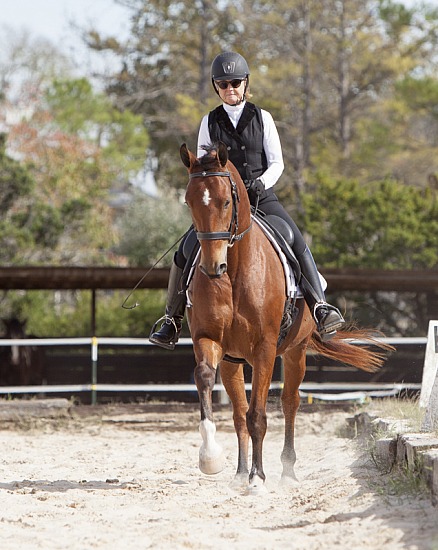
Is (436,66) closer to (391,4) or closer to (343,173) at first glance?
(391,4)

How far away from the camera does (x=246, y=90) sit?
741 centimetres

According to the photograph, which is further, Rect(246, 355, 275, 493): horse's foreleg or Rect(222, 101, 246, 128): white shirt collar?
Rect(222, 101, 246, 128): white shirt collar

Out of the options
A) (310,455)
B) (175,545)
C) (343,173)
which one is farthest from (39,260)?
(175,545)

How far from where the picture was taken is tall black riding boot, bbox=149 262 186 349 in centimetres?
757

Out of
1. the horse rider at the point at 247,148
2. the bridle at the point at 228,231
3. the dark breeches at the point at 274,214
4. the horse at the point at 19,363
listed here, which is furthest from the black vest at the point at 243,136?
the horse at the point at 19,363

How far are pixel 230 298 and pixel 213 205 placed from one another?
72 centimetres

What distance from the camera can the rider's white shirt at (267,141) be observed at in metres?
7.32

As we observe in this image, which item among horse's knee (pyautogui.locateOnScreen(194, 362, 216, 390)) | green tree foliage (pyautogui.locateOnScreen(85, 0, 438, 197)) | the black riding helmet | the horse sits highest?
green tree foliage (pyautogui.locateOnScreen(85, 0, 438, 197))

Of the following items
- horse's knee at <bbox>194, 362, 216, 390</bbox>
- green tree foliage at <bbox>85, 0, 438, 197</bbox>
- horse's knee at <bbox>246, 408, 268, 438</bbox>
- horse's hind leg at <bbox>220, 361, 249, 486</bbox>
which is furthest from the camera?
green tree foliage at <bbox>85, 0, 438, 197</bbox>

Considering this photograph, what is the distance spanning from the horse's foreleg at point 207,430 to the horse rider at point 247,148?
0.95 meters

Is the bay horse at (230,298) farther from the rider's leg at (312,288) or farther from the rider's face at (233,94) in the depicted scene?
the rider's face at (233,94)

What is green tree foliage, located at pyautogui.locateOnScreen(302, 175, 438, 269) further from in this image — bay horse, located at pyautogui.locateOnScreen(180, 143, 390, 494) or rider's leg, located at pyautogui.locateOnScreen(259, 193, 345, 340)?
bay horse, located at pyautogui.locateOnScreen(180, 143, 390, 494)

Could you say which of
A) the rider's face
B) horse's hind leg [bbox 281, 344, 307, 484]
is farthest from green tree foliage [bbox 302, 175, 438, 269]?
the rider's face

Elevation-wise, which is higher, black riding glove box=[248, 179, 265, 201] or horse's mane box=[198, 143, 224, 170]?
horse's mane box=[198, 143, 224, 170]
